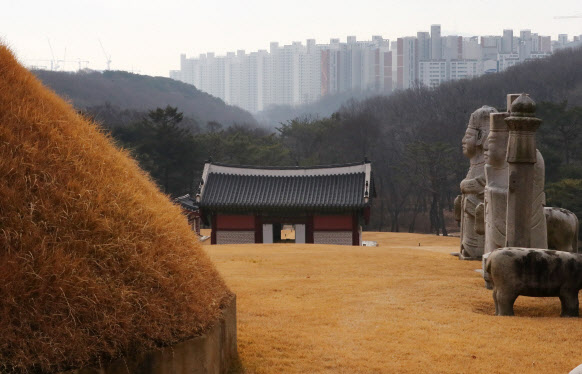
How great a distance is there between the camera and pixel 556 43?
137875 mm

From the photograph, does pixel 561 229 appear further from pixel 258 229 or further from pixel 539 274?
pixel 258 229

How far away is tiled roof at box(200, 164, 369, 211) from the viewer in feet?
90.5

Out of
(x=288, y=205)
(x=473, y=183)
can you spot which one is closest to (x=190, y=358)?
(x=473, y=183)

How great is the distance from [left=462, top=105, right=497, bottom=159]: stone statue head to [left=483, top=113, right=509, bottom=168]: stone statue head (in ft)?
11.1

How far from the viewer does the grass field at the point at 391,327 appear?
666cm

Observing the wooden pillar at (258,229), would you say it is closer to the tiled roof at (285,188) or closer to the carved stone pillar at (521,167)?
the tiled roof at (285,188)

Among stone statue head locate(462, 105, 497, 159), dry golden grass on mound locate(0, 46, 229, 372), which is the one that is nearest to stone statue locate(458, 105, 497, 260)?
stone statue head locate(462, 105, 497, 159)

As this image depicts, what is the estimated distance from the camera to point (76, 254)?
5.17 metres

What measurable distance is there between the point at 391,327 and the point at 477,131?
842 cm

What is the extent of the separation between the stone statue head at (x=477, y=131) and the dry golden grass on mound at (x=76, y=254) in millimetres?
9914

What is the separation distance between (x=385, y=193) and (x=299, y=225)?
25.8 m

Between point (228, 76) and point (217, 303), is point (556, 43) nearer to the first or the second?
point (228, 76)

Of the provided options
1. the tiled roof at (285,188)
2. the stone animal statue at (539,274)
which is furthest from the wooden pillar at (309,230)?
the stone animal statue at (539,274)

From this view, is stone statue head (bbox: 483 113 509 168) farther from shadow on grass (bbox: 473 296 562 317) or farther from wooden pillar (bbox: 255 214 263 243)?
wooden pillar (bbox: 255 214 263 243)
